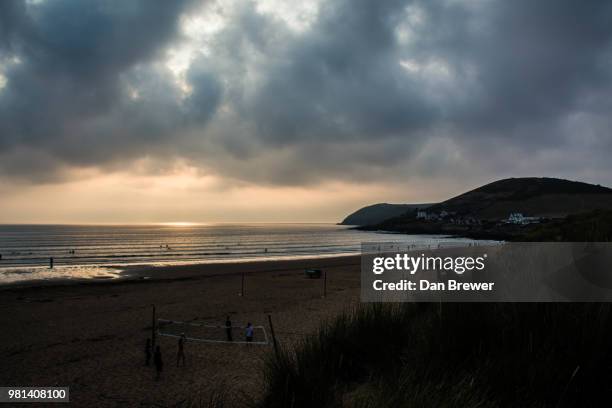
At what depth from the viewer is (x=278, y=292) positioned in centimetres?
2656

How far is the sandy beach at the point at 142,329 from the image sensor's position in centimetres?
1061

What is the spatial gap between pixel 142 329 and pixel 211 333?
3.14 m

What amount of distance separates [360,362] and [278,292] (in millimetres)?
22094

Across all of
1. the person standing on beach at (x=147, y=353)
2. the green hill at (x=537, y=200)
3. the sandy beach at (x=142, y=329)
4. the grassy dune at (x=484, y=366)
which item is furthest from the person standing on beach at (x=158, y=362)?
the green hill at (x=537, y=200)

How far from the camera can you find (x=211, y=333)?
16.4 meters

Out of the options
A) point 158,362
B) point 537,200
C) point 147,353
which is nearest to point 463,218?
point 537,200

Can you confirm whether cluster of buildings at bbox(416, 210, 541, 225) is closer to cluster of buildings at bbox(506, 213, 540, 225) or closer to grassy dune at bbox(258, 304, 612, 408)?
cluster of buildings at bbox(506, 213, 540, 225)

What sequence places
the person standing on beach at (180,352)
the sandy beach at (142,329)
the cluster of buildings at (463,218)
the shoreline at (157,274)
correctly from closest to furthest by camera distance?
the sandy beach at (142,329), the person standing on beach at (180,352), the shoreline at (157,274), the cluster of buildings at (463,218)

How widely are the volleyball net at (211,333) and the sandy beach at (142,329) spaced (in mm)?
471

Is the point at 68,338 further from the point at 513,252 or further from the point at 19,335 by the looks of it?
the point at 513,252

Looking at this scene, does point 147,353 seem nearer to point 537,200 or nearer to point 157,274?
point 157,274

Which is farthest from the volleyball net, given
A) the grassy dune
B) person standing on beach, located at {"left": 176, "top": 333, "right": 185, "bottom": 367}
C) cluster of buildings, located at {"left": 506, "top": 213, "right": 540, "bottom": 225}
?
cluster of buildings, located at {"left": 506, "top": 213, "right": 540, "bottom": 225}

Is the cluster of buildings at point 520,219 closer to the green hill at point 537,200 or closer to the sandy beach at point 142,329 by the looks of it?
the green hill at point 537,200

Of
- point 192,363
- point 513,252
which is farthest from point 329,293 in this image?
point 513,252
